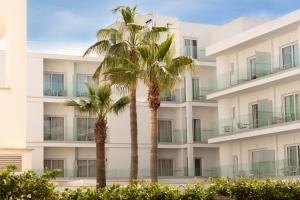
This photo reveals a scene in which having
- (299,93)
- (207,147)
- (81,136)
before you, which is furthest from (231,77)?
(81,136)

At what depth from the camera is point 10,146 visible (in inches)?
738

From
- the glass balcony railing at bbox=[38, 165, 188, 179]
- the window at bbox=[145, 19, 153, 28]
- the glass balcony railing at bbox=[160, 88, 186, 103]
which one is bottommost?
the glass balcony railing at bbox=[38, 165, 188, 179]

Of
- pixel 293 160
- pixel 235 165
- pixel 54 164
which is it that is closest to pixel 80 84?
pixel 54 164

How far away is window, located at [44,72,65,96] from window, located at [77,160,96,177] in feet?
18.3

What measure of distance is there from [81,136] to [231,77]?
13.0 meters

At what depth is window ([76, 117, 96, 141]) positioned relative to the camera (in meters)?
50.2

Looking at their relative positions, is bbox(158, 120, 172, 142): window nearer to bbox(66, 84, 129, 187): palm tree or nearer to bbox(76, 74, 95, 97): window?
bbox(76, 74, 95, 97): window

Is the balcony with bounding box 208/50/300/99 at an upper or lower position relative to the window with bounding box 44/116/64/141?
upper

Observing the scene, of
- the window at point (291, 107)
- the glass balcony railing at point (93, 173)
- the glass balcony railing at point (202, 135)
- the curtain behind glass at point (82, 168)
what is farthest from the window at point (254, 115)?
the curtain behind glass at point (82, 168)

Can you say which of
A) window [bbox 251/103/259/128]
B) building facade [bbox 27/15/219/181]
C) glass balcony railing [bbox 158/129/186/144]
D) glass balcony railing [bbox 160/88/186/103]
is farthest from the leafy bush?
glass balcony railing [bbox 160/88/186/103]

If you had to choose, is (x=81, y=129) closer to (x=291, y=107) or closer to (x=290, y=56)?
(x=291, y=107)

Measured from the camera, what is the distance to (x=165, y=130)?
175 feet

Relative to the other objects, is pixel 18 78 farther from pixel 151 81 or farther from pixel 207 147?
pixel 207 147

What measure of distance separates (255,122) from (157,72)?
514 inches
